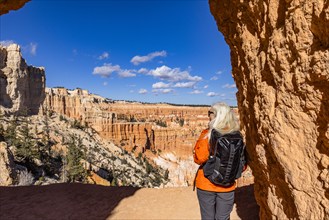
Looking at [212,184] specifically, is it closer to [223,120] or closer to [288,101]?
[223,120]

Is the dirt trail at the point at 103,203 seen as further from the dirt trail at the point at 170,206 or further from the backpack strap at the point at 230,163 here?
the backpack strap at the point at 230,163

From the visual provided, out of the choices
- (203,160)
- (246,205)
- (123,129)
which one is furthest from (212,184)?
(123,129)

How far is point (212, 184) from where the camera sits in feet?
9.96

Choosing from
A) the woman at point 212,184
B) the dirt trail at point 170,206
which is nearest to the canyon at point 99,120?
the dirt trail at point 170,206

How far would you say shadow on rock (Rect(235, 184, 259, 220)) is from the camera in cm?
575

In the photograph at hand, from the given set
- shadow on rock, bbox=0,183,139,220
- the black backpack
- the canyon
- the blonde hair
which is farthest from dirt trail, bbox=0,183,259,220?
the canyon

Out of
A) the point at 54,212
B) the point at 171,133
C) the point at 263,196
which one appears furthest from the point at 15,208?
the point at 171,133

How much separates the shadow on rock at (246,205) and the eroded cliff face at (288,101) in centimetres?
207

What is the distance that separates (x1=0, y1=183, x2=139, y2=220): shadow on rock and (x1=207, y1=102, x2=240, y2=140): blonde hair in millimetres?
4887

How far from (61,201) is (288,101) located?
699cm

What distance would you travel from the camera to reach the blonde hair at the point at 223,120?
2.96 metres

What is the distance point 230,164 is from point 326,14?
1.63 m

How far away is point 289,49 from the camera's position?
2623mm

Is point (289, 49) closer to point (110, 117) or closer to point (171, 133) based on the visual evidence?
point (110, 117)
